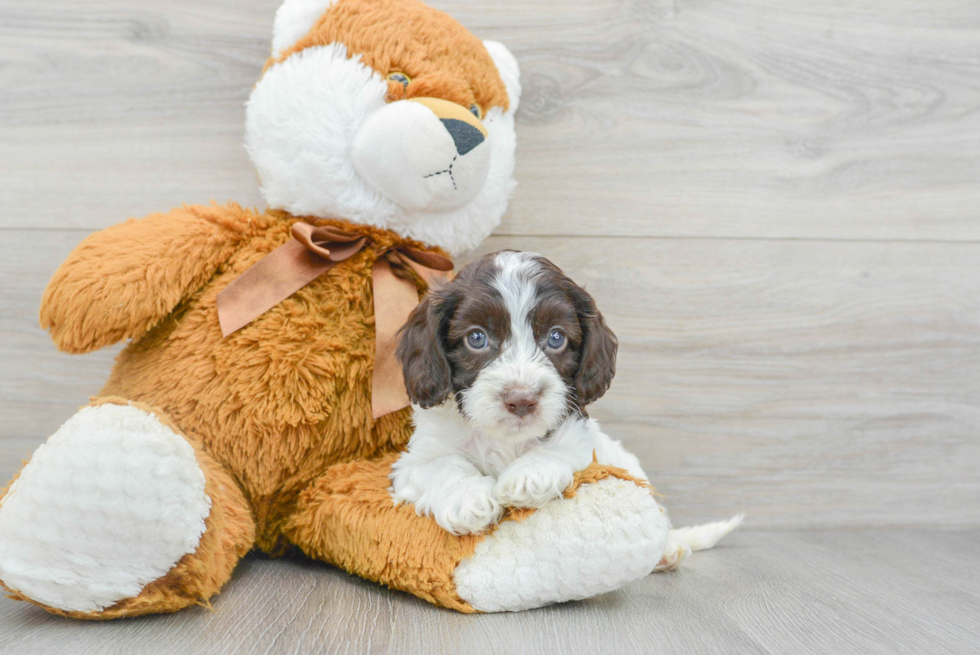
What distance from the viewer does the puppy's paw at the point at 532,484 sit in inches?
48.1

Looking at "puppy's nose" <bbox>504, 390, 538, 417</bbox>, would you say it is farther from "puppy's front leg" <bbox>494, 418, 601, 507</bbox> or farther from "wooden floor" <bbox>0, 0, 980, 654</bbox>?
"wooden floor" <bbox>0, 0, 980, 654</bbox>

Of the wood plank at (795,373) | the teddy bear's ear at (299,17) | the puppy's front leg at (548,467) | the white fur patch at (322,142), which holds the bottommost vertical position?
the wood plank at (795,373)

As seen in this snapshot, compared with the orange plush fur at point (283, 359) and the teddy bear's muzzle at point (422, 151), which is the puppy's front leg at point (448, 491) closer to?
the orange plush fur at point (283, 359)

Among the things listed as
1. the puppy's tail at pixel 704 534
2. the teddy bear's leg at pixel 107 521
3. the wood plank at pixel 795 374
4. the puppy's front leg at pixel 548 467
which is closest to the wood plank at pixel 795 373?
the wood plank at pixel 795 374

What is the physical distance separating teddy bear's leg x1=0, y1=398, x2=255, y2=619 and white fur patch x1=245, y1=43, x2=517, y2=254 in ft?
1.86

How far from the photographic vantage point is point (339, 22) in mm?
1484

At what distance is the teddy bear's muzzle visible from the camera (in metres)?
1.37

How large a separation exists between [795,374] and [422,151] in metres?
1.24

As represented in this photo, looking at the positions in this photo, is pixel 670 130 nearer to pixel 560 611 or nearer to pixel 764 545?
pixel 764 545

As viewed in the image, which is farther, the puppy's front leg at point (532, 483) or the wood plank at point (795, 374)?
the wood plank at point (795, 374)

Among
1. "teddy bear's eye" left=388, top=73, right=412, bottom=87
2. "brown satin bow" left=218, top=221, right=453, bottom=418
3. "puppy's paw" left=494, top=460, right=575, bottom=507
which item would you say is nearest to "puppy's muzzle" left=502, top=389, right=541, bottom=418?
"puppy's paw" left=494, top=460, right=575, bottom=507

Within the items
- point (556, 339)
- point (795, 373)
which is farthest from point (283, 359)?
point (795, 373)

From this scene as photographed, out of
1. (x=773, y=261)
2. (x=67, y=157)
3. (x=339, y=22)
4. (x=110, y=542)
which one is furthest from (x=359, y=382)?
(x=773, y=261)

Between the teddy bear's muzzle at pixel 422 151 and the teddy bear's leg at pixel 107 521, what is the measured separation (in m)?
0.62
